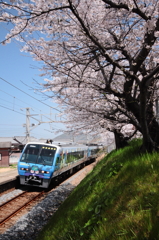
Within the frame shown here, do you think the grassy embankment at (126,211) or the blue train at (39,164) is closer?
the grassy embankment at (126,211)

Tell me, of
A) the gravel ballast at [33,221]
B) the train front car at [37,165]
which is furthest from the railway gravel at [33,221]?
the train front car at [37,165]

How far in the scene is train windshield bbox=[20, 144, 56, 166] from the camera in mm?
13586

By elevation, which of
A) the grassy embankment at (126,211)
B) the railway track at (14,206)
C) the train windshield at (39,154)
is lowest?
the railway track at (14,206)

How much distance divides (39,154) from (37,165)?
0.68 m

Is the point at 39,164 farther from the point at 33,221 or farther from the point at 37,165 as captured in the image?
the point at 33,221

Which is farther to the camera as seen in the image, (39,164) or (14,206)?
(39,164)

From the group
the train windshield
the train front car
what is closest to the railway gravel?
the train front car

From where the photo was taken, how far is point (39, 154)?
13.8 metres

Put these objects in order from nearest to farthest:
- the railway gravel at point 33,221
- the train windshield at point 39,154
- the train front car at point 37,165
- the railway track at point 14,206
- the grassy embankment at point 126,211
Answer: the grassy embankment at point 126,211 → the railway gravel at point 33,221 → the railway track at point 14,206 → the train front car at point 37,165 → the train windshield at point 39,154

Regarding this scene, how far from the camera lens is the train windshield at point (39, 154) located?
13.6 m

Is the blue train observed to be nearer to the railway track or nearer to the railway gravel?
the railway track

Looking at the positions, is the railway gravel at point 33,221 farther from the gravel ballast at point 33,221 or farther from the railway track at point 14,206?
the railway track at point 14,206

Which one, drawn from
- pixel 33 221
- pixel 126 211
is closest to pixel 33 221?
pixel 33 221

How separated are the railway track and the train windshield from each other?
5.85 ft
